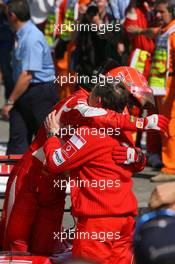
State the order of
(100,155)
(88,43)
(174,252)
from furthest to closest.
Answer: (88,43), (100,155), (174,252)

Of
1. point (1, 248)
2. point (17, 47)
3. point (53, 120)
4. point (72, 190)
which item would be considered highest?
point (17, 47)

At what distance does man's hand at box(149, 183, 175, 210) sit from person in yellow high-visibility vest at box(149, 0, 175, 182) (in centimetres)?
501

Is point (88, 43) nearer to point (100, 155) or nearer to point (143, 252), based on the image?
point (100, 155)

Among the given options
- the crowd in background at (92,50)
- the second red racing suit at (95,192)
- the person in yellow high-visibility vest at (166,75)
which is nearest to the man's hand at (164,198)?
the second red racing suit at (95,192)

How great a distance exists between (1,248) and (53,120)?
0.97 m

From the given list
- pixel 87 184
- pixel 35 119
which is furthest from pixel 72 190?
pixel 35 119

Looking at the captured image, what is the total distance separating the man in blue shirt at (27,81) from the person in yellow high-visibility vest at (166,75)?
3.46 ft

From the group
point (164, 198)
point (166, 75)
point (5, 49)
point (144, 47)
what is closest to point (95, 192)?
point (164, 198)

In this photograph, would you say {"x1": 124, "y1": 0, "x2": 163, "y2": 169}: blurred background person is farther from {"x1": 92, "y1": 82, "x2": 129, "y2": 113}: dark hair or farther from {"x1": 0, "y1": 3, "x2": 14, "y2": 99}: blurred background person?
{"x1": 92, "y1": 82, "x2": 129, "y2": 113}: dark hair

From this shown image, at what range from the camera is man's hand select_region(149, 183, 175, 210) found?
4.78 m

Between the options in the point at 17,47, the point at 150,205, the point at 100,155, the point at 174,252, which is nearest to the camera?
the point at 174,252

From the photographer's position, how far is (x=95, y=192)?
5.78 m

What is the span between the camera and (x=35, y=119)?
955cm

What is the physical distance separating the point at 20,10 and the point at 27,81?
632mm
